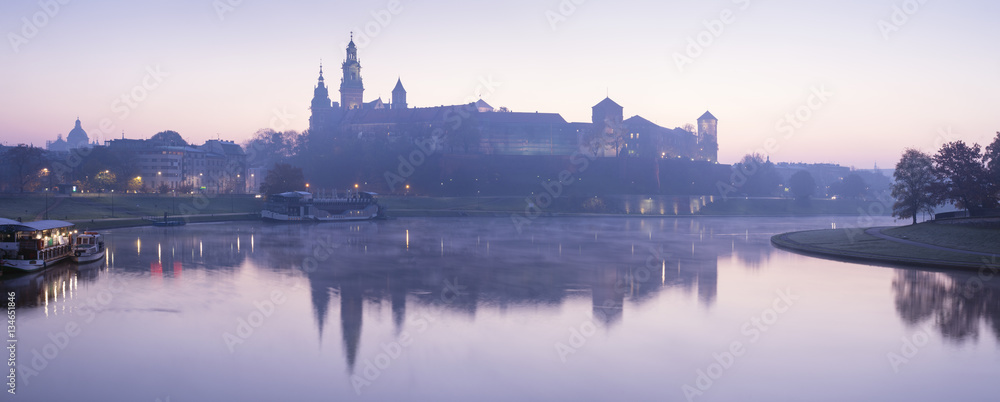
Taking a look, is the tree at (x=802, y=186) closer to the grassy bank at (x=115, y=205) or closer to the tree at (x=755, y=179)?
the tree at (x=755, y=179)

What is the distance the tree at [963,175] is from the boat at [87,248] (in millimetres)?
54059

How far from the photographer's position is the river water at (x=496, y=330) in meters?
15.6

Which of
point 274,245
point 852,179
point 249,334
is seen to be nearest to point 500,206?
point 274,245

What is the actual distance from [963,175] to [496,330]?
42325 millimetres

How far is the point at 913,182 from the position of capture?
5219 centimetres

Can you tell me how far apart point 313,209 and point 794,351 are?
66531 millimetres

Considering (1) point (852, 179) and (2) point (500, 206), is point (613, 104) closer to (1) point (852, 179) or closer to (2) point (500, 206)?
(1) point (852, 179)

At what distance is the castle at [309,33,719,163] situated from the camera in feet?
420

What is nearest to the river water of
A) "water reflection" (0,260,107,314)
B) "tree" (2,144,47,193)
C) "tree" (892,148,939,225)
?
"water reflection" (0,260,107,314)

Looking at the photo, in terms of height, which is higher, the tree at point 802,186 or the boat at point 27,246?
the tree at point 802,186

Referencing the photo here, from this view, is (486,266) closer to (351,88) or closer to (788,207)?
(788,207)

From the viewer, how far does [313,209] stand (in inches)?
3073

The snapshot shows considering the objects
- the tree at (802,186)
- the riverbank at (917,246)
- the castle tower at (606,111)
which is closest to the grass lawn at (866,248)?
the riverbank at (917,246)

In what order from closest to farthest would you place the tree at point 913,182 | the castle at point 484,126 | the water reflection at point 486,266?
the water reflection at point 486,266 < the tree at point 913,182 < the castle at point 484,126
